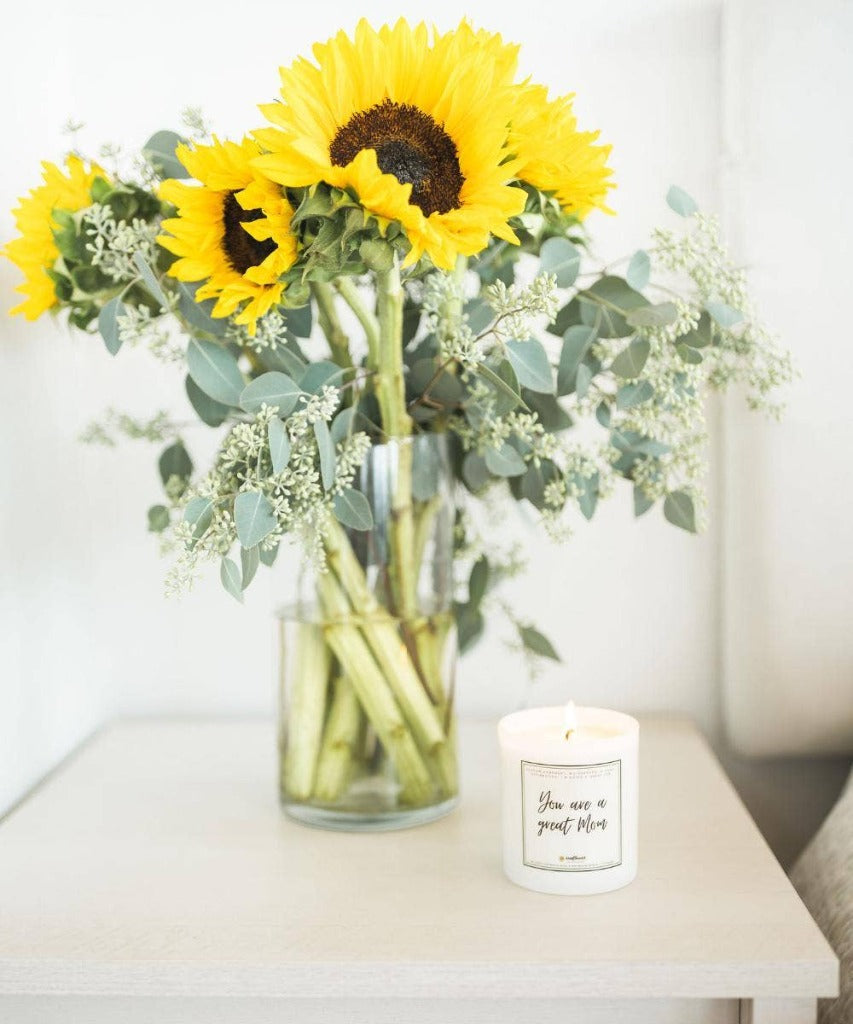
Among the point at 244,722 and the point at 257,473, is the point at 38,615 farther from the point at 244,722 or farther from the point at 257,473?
the point at 257,473

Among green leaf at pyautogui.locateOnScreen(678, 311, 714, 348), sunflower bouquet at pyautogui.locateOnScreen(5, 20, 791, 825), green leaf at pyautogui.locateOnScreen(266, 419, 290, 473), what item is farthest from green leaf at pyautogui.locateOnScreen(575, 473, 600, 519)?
green leaf at pyautogui.locateOnScreen(266, 419, 290, 473)

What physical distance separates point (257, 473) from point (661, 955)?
0.33 metres

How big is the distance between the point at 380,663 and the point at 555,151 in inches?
13.4

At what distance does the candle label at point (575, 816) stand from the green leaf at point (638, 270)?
0.97ft

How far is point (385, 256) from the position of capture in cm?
57

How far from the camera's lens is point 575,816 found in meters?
0.64

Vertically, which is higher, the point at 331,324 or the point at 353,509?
the point at 331,324

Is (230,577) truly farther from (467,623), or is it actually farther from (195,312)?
(467,623)

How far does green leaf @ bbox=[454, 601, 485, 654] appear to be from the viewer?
86 cm

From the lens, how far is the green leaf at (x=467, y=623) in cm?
86

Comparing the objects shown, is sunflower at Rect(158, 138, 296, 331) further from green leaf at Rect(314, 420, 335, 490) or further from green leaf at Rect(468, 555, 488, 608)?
green leaf at Rect(468, 555, 488, 608)

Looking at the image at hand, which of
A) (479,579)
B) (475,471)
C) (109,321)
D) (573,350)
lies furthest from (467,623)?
(109,321)

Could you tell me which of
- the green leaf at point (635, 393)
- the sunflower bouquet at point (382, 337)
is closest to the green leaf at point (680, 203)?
the sunflower bouquet at point (382, 337)

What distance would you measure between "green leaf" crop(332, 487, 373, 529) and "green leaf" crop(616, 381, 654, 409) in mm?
177
